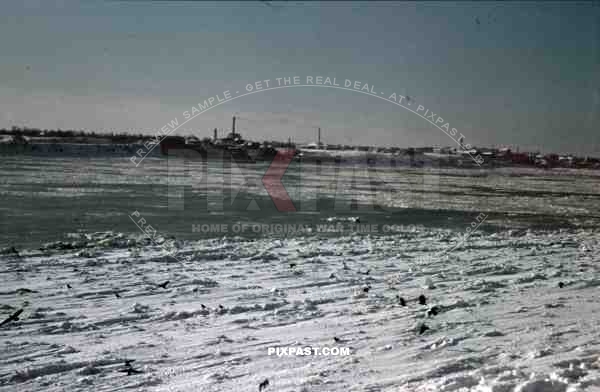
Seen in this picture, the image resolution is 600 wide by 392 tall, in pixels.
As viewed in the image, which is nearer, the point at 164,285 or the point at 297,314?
the point at 297,314

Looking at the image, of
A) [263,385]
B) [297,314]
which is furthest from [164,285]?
[263,385]

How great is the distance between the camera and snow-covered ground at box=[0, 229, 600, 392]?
12.1ft

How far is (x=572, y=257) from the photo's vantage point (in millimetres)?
8172

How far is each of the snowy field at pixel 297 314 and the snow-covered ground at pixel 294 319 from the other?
0.02 m

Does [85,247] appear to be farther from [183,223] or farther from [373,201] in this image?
[373,201]

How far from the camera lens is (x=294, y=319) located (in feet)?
16.6

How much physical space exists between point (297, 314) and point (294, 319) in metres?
0.15

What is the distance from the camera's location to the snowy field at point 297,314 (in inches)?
146

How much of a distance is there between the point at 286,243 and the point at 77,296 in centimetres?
430

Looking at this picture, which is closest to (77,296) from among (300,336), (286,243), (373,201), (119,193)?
(300,336)

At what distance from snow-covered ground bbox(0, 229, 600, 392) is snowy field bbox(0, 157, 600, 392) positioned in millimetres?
18

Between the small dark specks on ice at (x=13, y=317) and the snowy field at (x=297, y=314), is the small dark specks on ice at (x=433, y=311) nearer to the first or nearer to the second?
the snowy field at (x=297, y=314)

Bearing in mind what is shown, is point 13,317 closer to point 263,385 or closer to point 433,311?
point 263,385

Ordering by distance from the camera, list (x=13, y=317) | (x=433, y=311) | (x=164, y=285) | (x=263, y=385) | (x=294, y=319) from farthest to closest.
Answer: (x=164, y=285) < (x=433, y=311) < (x=294, y=319) < (x=13, y=317) < (x=263, y=385)
